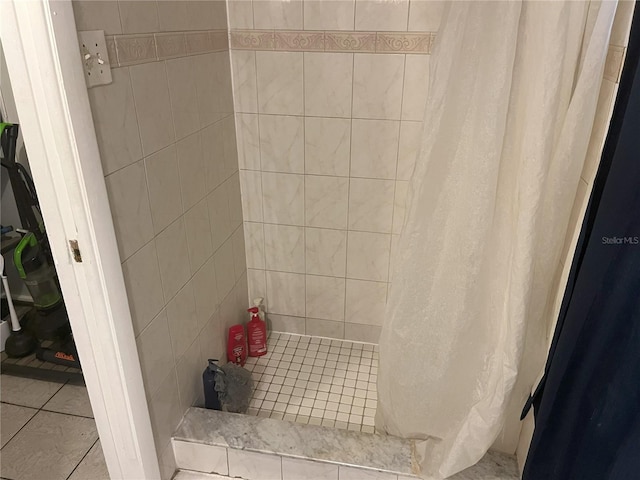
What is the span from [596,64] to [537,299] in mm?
593

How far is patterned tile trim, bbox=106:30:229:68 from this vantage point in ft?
3.74

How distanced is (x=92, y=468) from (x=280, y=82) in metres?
1.56

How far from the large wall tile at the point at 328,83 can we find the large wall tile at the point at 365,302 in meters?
0.75

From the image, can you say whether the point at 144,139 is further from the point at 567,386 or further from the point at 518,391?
the point at 518,391

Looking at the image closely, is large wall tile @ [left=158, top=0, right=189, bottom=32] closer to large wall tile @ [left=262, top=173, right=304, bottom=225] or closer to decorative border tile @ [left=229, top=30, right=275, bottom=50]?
decorative border tile @ [left=229, top=30, right=275, bottom=50]

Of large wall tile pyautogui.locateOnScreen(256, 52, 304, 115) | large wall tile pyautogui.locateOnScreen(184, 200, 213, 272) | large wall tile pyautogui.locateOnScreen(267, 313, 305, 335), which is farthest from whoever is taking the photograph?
large wall tile pyautogui.locateOnScreen(267, 313, 305, 335)

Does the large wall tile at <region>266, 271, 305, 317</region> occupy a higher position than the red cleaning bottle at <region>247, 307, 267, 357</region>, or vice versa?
the large wall tile at <region>266, 271, 305, 317</region>

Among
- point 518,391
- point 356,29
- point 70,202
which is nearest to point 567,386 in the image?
point 518,391

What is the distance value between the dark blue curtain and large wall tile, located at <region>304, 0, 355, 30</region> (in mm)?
1094

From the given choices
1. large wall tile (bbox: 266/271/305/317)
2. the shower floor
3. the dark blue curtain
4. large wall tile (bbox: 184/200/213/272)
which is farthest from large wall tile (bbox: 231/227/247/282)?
the dark blue curtain

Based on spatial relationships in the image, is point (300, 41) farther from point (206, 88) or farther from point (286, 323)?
point (286, 323)

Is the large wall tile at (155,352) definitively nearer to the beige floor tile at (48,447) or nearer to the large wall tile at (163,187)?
the large wall tile at (163,187)

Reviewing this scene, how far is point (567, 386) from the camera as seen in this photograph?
931 mm

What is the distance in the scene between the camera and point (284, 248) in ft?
7.02
